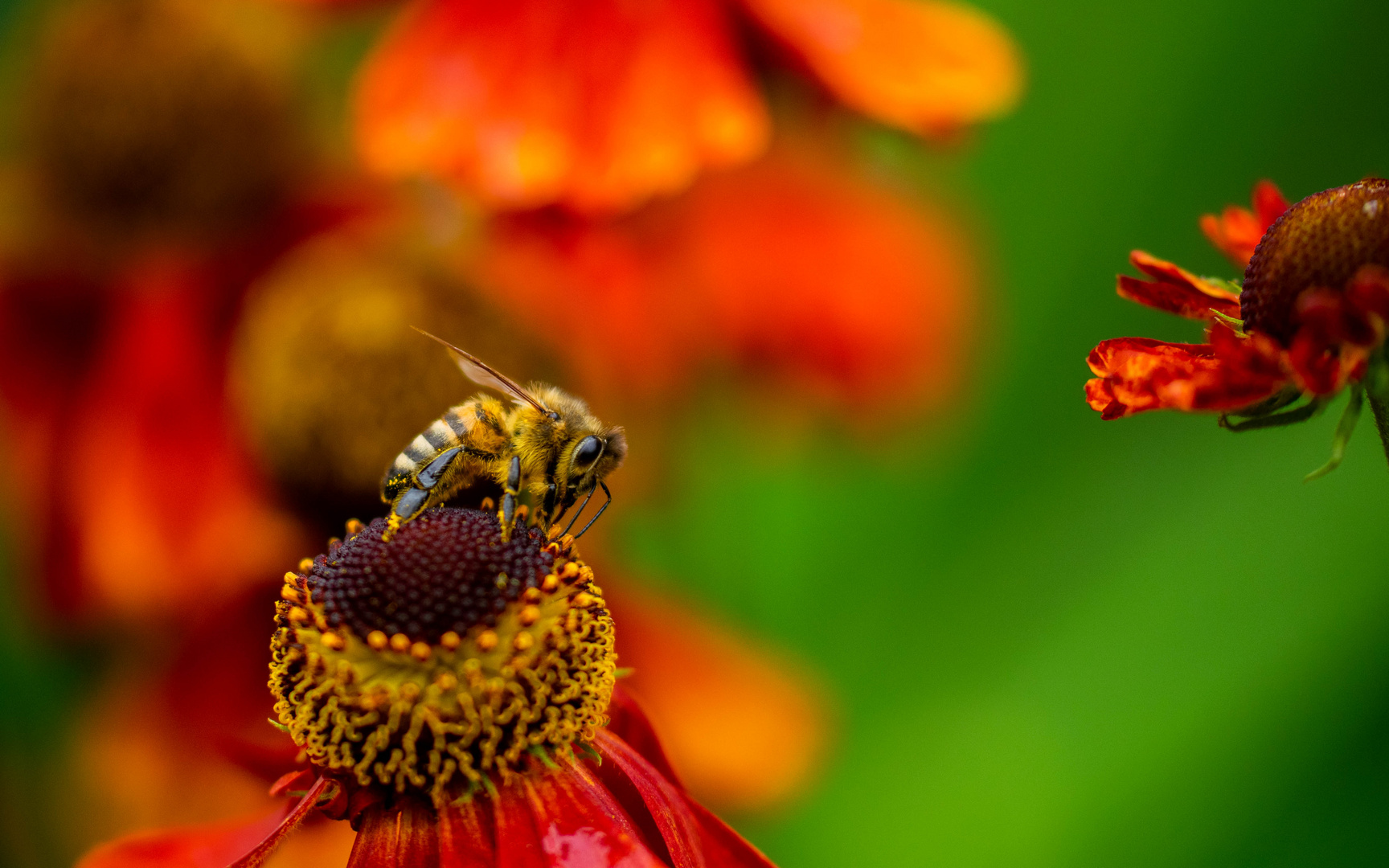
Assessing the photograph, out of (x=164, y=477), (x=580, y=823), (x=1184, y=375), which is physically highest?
(x=1184, y=375)

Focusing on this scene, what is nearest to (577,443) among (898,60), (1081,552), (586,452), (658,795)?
(586,452)

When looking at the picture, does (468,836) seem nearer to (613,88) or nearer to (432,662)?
A: (432,662)

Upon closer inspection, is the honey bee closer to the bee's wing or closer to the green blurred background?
the bee's wing

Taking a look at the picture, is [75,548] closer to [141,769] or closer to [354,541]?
[141,769]

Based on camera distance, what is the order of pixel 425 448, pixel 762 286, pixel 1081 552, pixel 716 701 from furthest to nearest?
1. pixel 1081 552
2. pixel 762 286
3. pixel 716 701
4. pixel 425 448

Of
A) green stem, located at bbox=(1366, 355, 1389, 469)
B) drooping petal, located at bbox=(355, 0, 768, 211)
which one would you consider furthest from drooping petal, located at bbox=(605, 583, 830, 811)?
green stem, located at bbox=(1366, 355, 1389, 469)

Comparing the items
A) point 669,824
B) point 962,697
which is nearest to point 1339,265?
point 669,824

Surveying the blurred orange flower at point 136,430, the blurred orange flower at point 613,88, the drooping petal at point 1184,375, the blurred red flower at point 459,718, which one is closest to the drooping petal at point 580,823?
the blurred red flower at point 459,718
